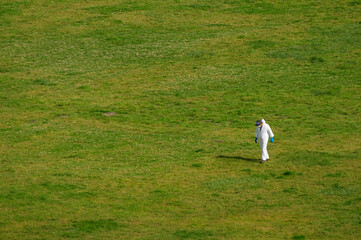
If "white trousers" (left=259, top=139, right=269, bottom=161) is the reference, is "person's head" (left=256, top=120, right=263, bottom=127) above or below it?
above

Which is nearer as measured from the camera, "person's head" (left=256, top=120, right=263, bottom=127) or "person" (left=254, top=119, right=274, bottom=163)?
"person" (left=254, top=119, right=274, bottom=163)

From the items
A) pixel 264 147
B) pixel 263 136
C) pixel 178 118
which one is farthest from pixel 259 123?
pixel 178 118

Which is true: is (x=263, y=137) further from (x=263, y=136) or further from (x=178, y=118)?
(x=178, y=118)

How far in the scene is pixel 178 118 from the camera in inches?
1465

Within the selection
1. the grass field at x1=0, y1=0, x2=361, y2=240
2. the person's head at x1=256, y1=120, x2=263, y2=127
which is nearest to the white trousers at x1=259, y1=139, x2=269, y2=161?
the grass field at x1=0, y1=0, x2=361, y2=240

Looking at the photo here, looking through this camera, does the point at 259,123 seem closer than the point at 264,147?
No

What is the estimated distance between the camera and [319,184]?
26.1 metres

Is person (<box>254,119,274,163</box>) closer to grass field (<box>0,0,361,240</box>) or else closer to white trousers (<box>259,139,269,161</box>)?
white trousers (<box>259,139,269,161</box>)

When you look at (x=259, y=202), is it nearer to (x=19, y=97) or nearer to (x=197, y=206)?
(x=197, y=206)

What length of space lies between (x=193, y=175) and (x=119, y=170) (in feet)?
12.3

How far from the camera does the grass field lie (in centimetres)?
2316

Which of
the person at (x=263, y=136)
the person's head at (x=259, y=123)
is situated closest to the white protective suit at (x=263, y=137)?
the person at (x=263, y=136)

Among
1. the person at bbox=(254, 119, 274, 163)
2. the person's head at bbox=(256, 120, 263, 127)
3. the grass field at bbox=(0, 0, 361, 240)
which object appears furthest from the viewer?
the person's head at bbox=(256, 120, 263, 127)

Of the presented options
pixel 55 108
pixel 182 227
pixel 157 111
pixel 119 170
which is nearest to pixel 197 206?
pixel 182 227
